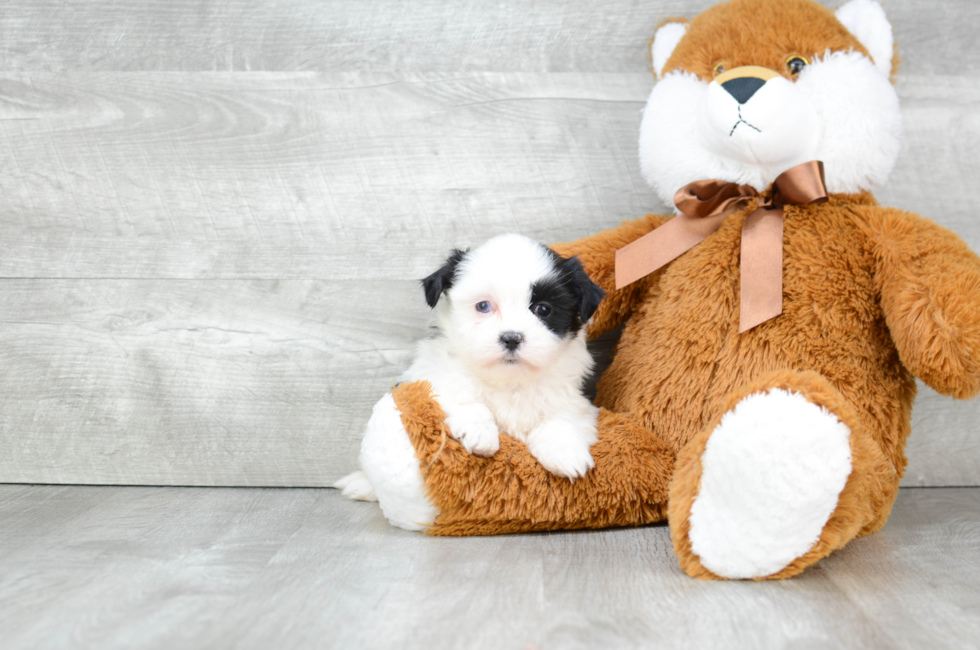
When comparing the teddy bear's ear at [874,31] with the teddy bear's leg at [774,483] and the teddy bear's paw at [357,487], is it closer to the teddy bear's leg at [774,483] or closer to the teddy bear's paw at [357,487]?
the teddy bear's leg at [774,483]

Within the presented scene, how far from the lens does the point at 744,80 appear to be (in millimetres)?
1371

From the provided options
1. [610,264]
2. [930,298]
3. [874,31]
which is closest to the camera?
[930,298]

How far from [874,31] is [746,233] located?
20.1 inches

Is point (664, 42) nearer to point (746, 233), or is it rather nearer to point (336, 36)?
→ point (746, 233)

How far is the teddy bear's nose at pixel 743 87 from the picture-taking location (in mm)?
1356

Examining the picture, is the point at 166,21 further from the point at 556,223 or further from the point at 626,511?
the point at 626,511

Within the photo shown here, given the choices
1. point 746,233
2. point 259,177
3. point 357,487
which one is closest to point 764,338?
point 746,233

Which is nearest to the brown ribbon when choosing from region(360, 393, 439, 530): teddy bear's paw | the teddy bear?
the teddy bear

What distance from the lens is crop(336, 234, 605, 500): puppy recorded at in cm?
133

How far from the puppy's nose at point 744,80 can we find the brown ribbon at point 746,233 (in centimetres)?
17

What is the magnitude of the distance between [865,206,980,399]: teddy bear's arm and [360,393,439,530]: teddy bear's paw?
2.94 feet

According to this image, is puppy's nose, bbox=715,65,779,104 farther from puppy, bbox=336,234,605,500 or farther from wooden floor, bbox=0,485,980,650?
wooden floor, bbox=0,485,980,650

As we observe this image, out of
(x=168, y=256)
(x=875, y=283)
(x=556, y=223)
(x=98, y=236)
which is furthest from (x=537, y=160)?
(x=98, y=236)

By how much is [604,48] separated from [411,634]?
1420 millimetres
